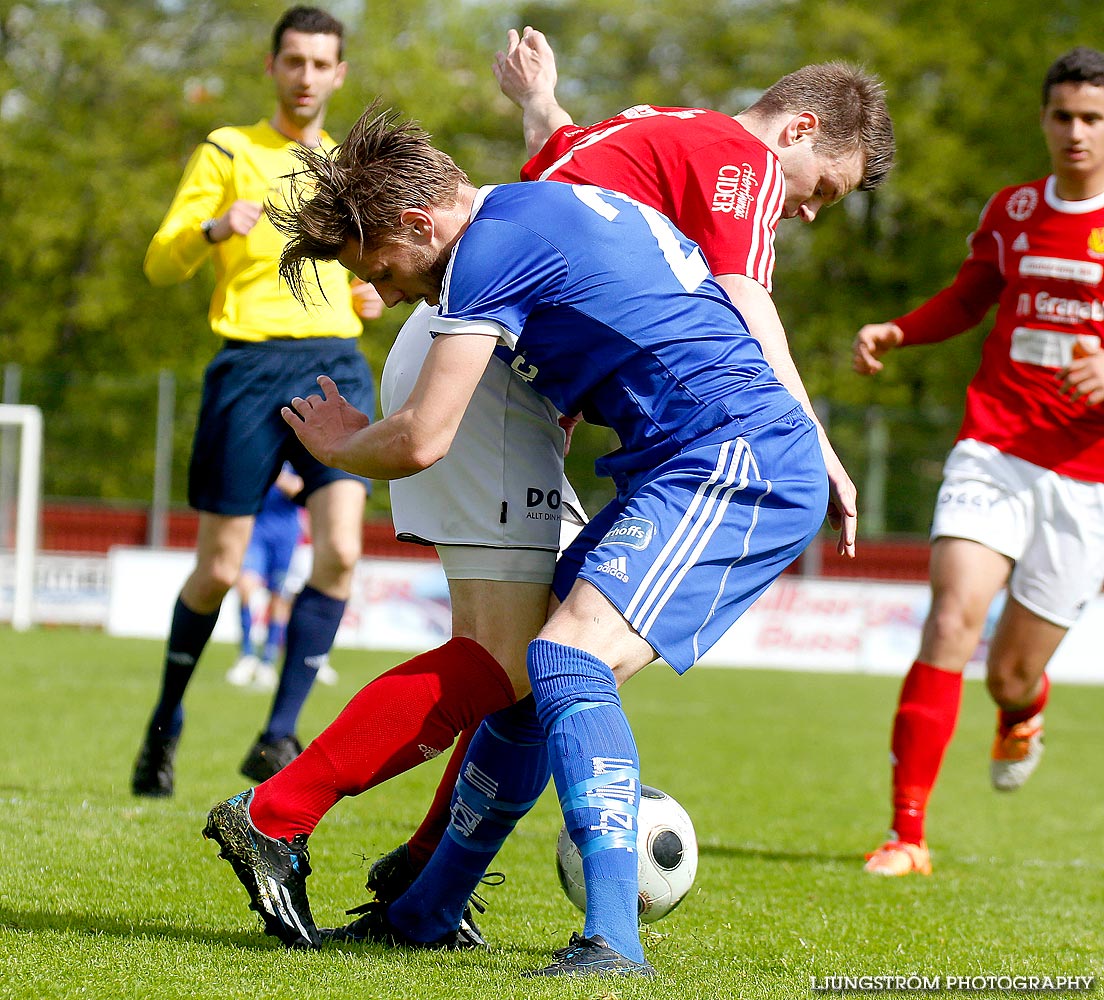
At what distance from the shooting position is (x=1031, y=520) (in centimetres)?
529

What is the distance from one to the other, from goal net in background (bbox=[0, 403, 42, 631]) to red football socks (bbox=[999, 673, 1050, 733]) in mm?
14974

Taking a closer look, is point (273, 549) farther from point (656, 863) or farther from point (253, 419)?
point (656, 863)

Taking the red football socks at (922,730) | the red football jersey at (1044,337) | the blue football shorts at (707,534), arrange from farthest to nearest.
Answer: the red football jersey at (1044,337), the red football socks at (922,730), the blue football shorts at (707,534)

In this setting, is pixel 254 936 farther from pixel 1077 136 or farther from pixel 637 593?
pixel 1077 136

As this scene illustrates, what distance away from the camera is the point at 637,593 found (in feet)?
9.70

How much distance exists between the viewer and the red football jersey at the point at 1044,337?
17.3 ft

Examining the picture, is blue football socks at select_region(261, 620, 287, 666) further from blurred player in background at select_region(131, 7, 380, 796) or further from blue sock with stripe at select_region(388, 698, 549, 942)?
blue sock with stripe at select_region(388, 698, 549, 942)

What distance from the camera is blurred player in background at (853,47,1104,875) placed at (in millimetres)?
5172

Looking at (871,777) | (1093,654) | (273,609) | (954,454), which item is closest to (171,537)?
(273,609)

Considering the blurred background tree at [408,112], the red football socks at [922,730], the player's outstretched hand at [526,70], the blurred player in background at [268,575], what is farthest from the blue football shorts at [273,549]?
the blurred background tree at [408,112]

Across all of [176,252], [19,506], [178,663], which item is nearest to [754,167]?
[176,252]

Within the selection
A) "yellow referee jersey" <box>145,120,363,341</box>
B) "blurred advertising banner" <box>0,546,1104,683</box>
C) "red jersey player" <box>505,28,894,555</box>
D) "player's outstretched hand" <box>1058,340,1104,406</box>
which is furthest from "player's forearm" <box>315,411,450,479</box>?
"blurred advertising banner" <box>0,546,1104,683</box>

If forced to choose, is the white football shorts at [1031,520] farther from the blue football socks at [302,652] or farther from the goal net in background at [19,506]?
Result: the goal net in background at [19,506]

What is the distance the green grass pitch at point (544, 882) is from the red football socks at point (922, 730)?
1.01 ft
